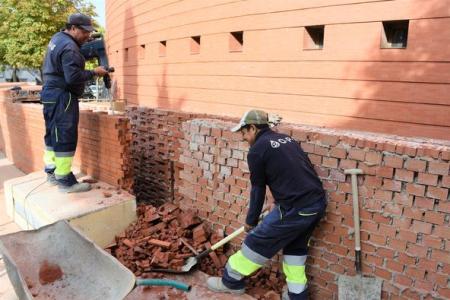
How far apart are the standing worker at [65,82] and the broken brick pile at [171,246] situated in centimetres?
121

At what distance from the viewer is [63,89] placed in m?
4.24

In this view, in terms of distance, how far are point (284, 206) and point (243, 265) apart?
64cm

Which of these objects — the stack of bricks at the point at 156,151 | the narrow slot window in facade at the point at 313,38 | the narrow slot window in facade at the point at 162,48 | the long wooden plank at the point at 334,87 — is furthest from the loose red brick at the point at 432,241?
the narrow slot window in facade at the point at 162,48

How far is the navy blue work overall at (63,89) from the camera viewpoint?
13.3 ft

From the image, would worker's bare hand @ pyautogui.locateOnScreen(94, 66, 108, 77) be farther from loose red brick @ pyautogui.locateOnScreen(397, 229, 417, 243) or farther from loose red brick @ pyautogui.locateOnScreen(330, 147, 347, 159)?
loose red brick @ pyautogui.locateOnScreen(397, 229, 417, 243)

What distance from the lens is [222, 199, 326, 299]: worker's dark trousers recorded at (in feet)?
9.62

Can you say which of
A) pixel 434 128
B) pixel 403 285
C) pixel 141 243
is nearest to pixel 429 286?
pixel 403 285

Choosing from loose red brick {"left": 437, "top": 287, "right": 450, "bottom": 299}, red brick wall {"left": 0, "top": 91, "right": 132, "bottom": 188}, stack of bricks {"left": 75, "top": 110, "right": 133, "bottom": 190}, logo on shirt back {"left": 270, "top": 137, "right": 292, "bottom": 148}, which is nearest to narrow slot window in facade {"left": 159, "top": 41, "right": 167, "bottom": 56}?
red brick wall {"left": 0, "top": 91, "right": 132, "bottom": 188}

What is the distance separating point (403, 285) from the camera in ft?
9.39

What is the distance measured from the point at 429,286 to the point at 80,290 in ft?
9.10

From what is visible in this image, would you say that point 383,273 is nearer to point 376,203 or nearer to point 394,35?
point 376,203

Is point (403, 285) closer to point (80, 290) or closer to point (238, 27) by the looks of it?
point (80, 290)

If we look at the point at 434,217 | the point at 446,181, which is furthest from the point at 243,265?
the point at 446,181

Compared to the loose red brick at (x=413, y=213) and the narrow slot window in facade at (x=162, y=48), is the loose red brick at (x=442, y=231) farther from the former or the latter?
the narrow slot window in facade at (x=162, y=48)
